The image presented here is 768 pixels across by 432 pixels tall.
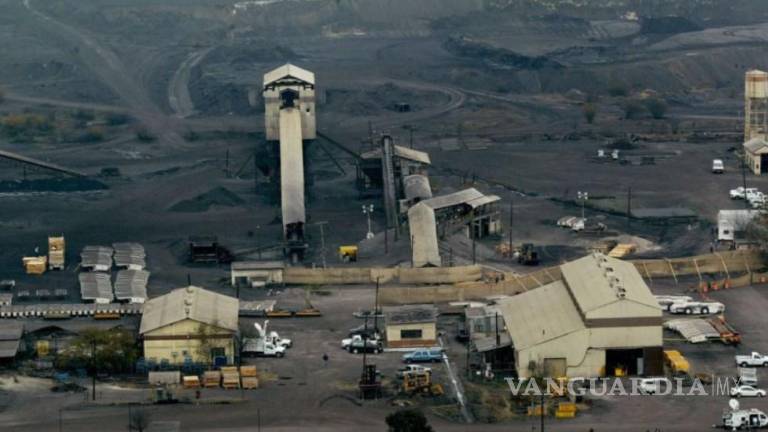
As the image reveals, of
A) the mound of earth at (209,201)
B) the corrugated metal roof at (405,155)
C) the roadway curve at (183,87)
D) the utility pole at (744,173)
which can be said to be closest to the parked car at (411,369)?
the utility pole at (744,173)

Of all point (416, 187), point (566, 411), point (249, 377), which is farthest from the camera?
point (416, 187)

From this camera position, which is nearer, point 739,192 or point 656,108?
point 739,192

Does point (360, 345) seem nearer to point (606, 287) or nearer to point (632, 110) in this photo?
point (606, 287)

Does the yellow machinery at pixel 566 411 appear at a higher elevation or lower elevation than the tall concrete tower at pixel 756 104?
lower

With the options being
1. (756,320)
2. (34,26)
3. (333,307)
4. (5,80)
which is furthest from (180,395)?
(34,26)

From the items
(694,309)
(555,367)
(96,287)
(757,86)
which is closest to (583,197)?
(757,86)

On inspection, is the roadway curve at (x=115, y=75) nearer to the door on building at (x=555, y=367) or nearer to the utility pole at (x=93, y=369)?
the utility pole at (x=93, y=369)

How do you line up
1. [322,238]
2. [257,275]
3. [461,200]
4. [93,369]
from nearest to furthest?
[93,369] → [257,275] → [461,200] → [322,238]

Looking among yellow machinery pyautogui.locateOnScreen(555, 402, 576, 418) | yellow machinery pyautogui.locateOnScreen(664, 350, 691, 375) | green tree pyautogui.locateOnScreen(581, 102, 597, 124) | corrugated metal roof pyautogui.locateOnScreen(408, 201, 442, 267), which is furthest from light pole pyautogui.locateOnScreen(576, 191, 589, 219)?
yellow machinery pyautogui.locateOnScreen(555, 402, 576, 418)
